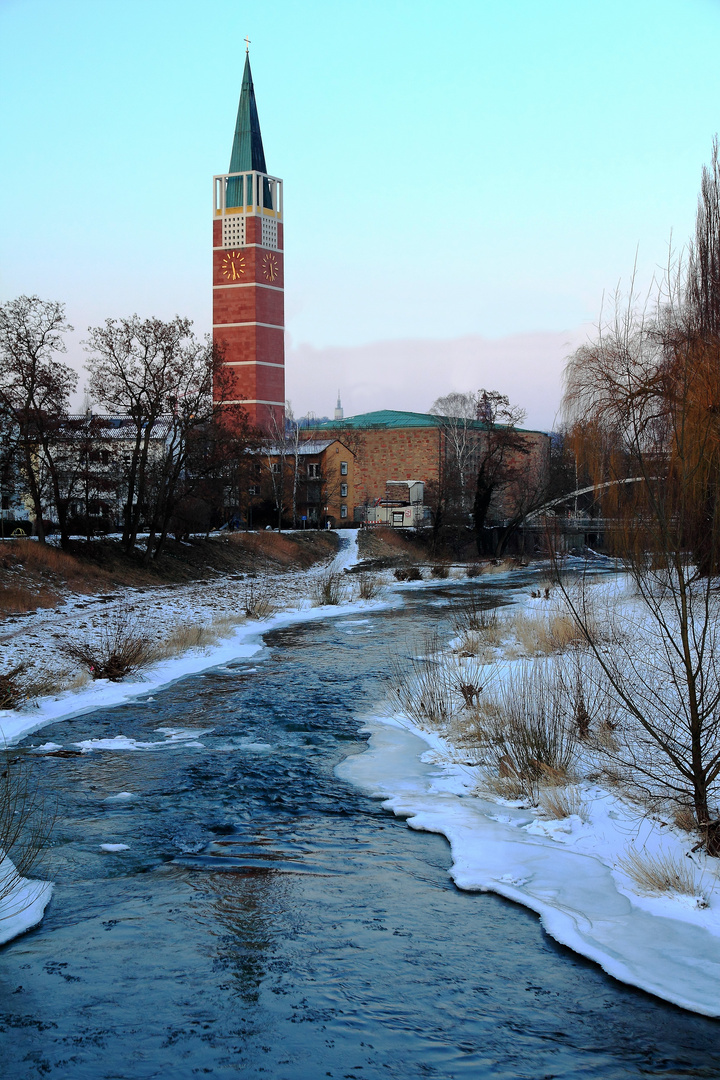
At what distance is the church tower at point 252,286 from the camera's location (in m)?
102

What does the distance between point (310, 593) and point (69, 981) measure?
83.3 feet

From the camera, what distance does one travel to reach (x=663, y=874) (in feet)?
20.7

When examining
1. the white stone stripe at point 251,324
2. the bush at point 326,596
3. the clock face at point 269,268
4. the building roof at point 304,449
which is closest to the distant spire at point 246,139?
the clock face at point 269,268

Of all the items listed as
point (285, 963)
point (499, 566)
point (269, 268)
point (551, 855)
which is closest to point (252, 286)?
point (269, 268)

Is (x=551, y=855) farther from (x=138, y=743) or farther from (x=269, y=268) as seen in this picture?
(x=269, y=268)

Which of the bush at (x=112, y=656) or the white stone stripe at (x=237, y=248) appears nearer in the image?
the bush at (x=112, y=656)

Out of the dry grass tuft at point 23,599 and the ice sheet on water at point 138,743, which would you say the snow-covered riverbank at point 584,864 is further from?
the dry grass tuft at point 23,599

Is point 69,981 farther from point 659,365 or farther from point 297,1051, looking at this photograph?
point 659,365

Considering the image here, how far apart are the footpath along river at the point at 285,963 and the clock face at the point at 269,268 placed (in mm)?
101059

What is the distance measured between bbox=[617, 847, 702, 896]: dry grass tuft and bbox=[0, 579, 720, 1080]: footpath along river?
87cm

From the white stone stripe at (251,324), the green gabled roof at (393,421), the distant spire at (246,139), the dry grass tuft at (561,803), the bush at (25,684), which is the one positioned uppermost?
the distant spire at (246,139)

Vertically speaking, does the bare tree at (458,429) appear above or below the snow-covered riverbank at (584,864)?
above

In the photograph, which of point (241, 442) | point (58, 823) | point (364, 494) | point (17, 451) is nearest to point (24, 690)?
point (58, 823)

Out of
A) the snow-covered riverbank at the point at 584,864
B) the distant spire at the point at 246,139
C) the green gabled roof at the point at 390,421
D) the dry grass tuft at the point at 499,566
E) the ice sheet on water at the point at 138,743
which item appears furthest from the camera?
the distant spire at the point at 246,139
